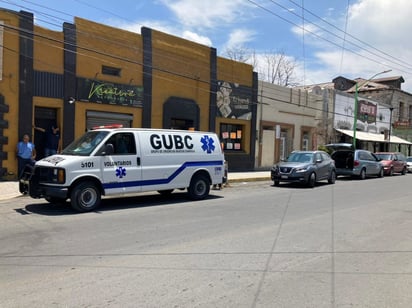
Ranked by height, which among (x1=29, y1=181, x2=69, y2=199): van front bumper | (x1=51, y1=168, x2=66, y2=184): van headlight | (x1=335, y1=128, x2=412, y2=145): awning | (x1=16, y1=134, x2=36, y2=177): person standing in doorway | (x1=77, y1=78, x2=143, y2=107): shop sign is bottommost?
(x1=29, y1=181, x2=69, y2=199): van front bumper

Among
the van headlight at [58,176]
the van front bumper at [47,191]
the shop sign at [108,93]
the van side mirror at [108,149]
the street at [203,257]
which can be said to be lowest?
the street at [203,257]

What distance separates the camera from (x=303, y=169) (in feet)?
57.8

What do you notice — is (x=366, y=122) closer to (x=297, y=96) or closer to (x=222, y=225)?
(x=297, y=96)

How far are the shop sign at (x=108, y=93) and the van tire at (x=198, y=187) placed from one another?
740cm

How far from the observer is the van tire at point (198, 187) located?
41.1 feet

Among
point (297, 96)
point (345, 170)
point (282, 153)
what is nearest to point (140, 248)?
point (345, 170)

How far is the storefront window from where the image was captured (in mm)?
A: 24547

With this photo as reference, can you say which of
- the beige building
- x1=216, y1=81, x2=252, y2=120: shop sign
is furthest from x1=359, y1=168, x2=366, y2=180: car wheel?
x1=216, y1=81, x2=252, y2=120: shop sign

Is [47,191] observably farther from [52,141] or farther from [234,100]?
[234,100]

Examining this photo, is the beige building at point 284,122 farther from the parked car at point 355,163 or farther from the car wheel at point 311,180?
the car wheel at point 311,180

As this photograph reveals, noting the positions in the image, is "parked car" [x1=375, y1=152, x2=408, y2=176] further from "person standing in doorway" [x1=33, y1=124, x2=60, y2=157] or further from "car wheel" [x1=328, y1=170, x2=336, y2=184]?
"person standing in doorway" [x1=33, y1=124, x2=60, y2=157]

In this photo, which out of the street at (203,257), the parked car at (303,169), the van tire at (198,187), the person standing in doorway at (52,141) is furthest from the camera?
the parked car at (303,169)

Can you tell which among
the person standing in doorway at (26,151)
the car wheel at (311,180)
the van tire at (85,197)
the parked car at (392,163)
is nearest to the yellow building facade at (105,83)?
the person standing in doorway at (26,151)

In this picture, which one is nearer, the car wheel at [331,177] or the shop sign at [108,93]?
the shop sign at [108,93]
